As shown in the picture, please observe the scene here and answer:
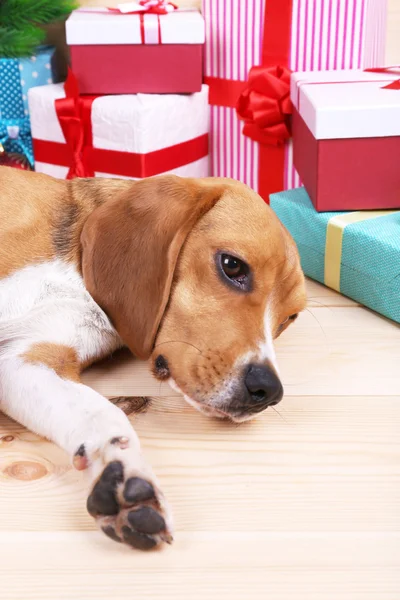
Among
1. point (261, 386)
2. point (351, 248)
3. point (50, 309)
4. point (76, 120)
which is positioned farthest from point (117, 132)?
point (261, 386)

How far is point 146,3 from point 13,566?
2.55m

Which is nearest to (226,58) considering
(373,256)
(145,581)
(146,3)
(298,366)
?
(146,3)

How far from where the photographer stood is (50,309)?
182 centimetres

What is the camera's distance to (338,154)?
7.91 feet

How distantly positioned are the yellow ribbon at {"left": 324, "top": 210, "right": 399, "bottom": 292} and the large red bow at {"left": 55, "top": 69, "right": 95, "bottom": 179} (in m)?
1.15

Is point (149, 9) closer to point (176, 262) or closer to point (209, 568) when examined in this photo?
point (176, 262)

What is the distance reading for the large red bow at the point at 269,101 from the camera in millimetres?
2852

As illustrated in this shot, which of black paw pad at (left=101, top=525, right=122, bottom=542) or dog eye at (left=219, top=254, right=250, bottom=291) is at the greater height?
dog eye at (left=219, top=254, right=250, bottom=291)

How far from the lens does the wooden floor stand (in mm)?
1236

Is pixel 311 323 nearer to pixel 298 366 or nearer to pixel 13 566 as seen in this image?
pixel 298 366

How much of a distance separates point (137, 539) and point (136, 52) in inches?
87.7

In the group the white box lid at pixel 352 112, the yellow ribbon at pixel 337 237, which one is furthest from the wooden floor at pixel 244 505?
the white box lid at pixel 352 112

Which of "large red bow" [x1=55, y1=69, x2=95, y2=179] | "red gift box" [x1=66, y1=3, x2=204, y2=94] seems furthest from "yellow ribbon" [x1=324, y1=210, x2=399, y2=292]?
"large red bow" [x1=55, y1=69, x2=95, y2=179]

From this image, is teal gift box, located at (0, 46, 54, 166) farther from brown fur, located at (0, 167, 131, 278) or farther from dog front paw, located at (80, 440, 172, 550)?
dog front paw, located at (80, 440, 172, 550)
